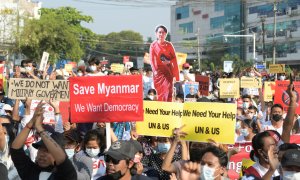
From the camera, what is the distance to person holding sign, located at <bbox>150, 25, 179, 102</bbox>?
10461 mm

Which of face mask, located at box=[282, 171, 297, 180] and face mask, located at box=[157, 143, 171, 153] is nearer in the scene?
face mask, located at box=[282, 171, 297, 180]

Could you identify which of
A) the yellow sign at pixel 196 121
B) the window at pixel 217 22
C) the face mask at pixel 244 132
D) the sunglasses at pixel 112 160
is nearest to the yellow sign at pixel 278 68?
the face mask at pixel 244 132

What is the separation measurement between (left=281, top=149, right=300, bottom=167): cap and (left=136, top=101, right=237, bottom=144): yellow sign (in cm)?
194

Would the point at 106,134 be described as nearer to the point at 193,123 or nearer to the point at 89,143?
the point at 89,143

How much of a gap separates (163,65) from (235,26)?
3628 inches

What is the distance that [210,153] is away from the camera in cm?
486

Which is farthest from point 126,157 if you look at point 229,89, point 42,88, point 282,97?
point 229,89

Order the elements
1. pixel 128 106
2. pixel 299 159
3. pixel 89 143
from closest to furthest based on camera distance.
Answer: pixel 299 159 → pixel 89 143 → pixel 128 106

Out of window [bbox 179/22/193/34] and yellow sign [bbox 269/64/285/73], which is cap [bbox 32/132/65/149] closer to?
yellow sign [bbox 269/64/285/73]

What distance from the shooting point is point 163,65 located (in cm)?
1054

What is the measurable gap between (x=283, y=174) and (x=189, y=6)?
115 metres

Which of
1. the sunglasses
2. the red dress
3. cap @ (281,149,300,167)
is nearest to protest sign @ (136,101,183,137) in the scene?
the sunglasses

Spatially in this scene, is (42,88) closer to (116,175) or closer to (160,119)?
(160,119)

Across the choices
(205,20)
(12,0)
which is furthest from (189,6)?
(12,0)
